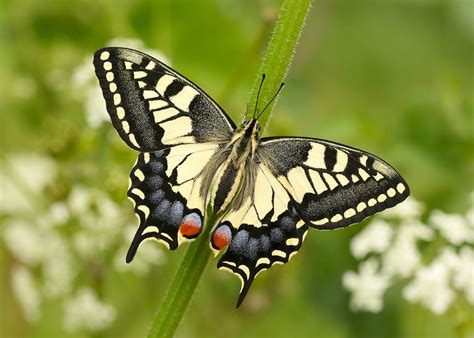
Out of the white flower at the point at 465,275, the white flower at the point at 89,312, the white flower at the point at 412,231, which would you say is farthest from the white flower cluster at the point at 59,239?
the white flower at the point at 465,275

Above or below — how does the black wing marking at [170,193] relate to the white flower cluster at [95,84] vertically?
below

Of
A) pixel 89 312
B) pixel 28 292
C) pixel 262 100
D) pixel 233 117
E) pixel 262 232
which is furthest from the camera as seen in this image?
pixel 233 117

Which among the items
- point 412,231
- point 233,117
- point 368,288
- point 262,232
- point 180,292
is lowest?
point 180,292

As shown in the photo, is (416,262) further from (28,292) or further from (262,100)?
(28,292)

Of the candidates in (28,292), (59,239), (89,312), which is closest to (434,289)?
(89,312)

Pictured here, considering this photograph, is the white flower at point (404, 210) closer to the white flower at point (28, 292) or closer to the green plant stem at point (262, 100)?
the green plant stem at point (262, 100)

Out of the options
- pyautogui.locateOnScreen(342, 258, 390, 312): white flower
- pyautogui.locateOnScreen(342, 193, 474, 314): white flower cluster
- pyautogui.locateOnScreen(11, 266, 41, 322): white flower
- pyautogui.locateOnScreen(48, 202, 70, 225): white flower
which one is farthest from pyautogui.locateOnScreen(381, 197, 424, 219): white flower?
pyautogui.locateOnScreen(11, 266, 41, 322): white flower

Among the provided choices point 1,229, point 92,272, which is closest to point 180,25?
point 1,229
